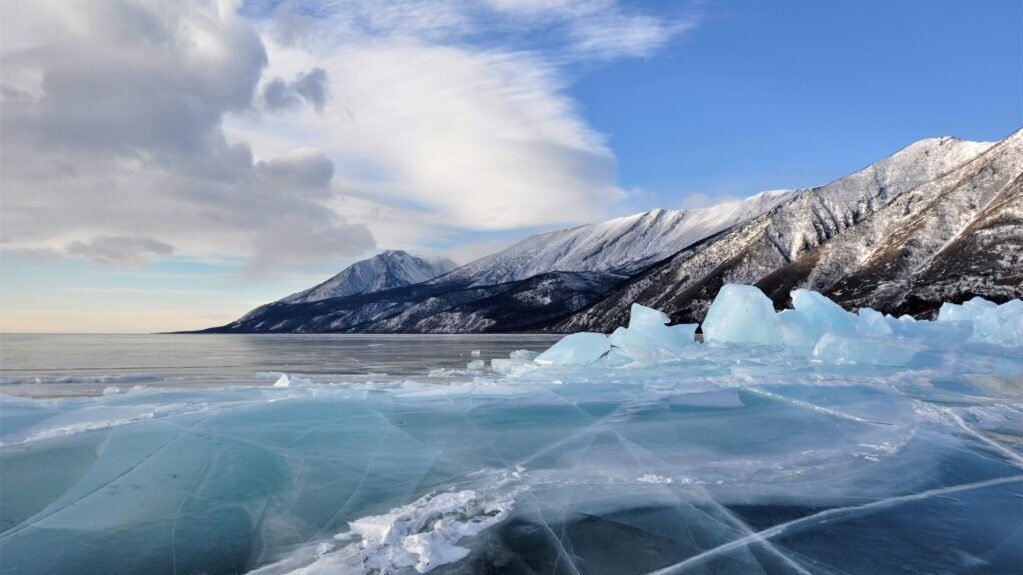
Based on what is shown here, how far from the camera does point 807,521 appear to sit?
645 centimetres

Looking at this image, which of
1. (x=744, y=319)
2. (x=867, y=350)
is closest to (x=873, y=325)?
(x=744, y=319)

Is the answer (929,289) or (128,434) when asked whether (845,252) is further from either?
(128,434)

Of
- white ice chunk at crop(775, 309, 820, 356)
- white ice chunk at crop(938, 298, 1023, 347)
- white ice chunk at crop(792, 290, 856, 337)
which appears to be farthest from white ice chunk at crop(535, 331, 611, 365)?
white ice chunk at crop(938, 298, 1023, 347)

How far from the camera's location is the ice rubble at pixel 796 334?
23.8 metres

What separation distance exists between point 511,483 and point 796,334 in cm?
2478

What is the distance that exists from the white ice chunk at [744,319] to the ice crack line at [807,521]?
22.0 m

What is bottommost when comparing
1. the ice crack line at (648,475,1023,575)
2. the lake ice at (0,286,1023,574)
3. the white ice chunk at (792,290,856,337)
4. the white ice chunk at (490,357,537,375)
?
the ice crack line at (648,475,1023,575)

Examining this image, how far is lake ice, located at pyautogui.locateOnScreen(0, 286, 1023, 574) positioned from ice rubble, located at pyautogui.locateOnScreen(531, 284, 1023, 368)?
9848 millimetres

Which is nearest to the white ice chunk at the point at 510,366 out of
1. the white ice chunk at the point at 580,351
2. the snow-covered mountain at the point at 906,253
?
the white ice chunk at the point at 580,351

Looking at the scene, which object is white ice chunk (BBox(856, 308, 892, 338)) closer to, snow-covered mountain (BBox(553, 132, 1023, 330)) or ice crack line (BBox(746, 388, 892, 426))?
ice crack line (BBox(746, 388, 892, 426))

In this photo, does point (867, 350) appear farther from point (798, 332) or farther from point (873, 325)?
point (873, 325)

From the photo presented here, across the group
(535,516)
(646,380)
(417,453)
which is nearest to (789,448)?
(535,516)

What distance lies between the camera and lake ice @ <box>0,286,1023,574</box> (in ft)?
18.3

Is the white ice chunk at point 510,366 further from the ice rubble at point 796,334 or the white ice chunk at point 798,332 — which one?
the white ice chunk at point 798,332
